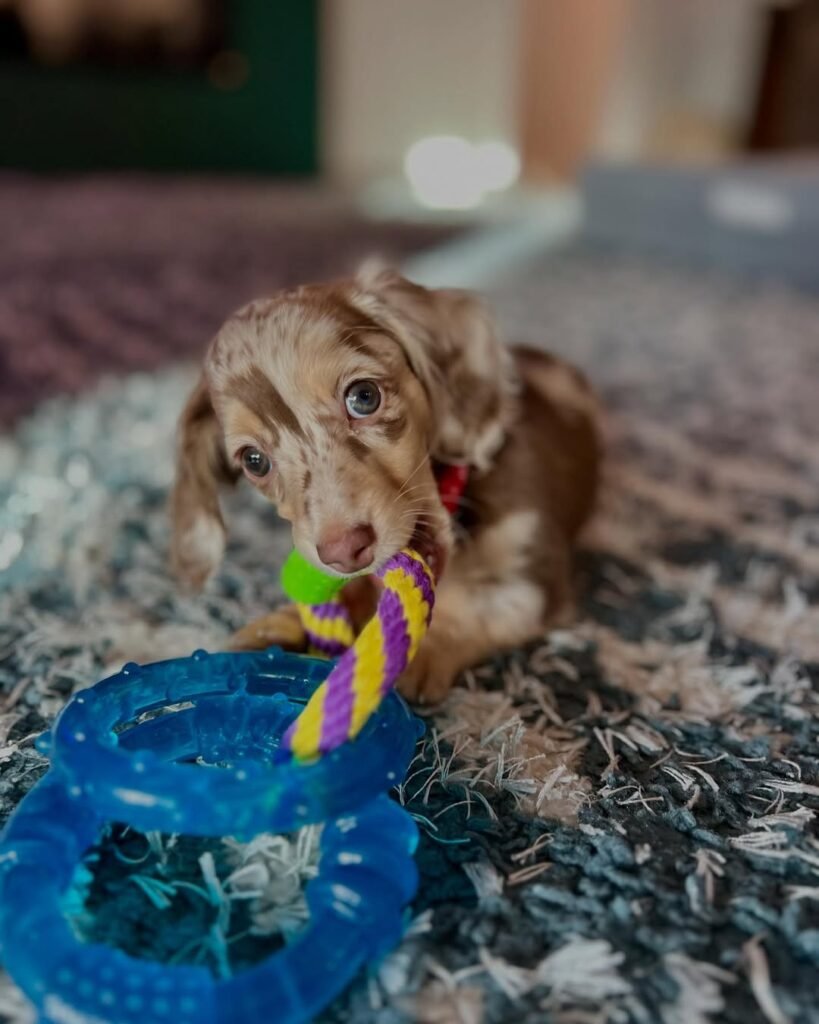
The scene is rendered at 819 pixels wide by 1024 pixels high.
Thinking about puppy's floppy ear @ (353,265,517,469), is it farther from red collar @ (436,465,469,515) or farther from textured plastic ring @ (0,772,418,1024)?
textured plastic ring @ (0,772,418,1024)

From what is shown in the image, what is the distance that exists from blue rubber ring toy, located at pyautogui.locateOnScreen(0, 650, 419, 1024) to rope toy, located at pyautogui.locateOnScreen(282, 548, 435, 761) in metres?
0.03

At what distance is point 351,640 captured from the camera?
1380mm

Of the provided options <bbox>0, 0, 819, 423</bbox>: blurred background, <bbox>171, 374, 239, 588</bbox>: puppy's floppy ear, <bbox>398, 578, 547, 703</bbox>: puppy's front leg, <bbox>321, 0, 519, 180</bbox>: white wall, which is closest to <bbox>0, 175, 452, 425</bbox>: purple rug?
<bbox>0, 0, 819, 423</bbox>: blurred background

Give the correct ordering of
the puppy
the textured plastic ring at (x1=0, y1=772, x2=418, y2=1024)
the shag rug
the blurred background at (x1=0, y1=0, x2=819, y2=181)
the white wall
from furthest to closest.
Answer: the white wall, the blurred background at (x1=0, y1=0, x2=819, y2=181), the puppy, the shag rug, the textured plastic ring at (x1=0, y1=772, x2=418, y2=1024)

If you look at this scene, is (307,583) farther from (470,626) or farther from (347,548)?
(470,626)

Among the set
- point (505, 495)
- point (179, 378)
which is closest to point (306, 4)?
point (179, 378)

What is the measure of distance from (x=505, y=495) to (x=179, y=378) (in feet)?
4.97

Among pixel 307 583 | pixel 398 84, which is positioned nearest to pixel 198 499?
pixel 307 583

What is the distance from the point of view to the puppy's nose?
3.82ft

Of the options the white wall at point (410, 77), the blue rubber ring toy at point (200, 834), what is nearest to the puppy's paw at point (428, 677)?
the blue rubber ring toy at point (200, 834)

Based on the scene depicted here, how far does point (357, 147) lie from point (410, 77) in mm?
805

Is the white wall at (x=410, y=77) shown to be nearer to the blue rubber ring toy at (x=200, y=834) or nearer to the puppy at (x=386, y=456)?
the puppy at (x=386, y=456)

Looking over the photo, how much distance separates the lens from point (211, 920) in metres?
0.96

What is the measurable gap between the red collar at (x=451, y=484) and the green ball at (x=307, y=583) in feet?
0.86
